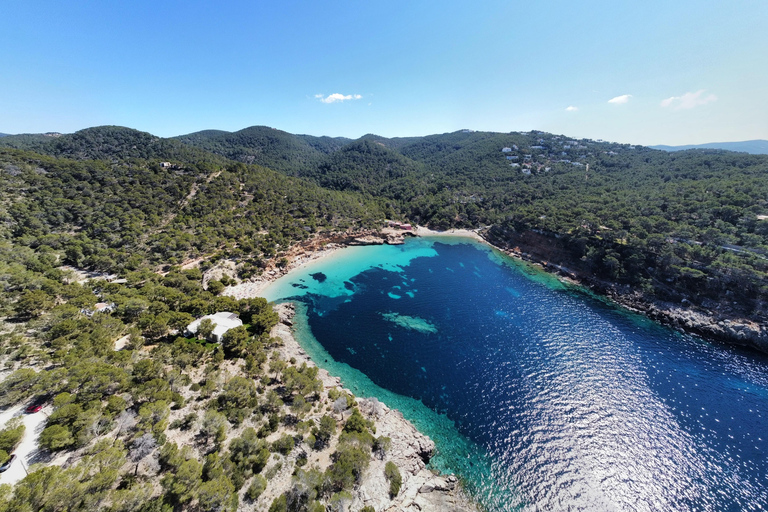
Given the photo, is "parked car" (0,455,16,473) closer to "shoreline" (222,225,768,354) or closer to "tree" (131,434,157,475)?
"tree" (131,434,157,475)

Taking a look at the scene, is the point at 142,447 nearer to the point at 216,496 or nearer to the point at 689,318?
the point at 216,496

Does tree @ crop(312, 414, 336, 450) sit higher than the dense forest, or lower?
lower

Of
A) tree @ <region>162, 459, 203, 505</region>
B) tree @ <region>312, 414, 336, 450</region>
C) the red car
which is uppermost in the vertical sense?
the red car

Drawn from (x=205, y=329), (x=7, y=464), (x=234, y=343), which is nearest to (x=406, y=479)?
(x=234, y=343)

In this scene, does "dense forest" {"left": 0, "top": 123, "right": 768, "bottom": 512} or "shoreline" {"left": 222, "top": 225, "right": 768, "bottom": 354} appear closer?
"dense forest" {"left": 0, "top": 123, "right": 768, "bottom": 512}

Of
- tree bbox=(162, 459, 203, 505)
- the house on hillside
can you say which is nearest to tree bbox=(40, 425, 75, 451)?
tree bbox=(162, 459, 203, 505)

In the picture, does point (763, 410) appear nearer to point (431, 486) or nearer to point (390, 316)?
point (431, 486)
